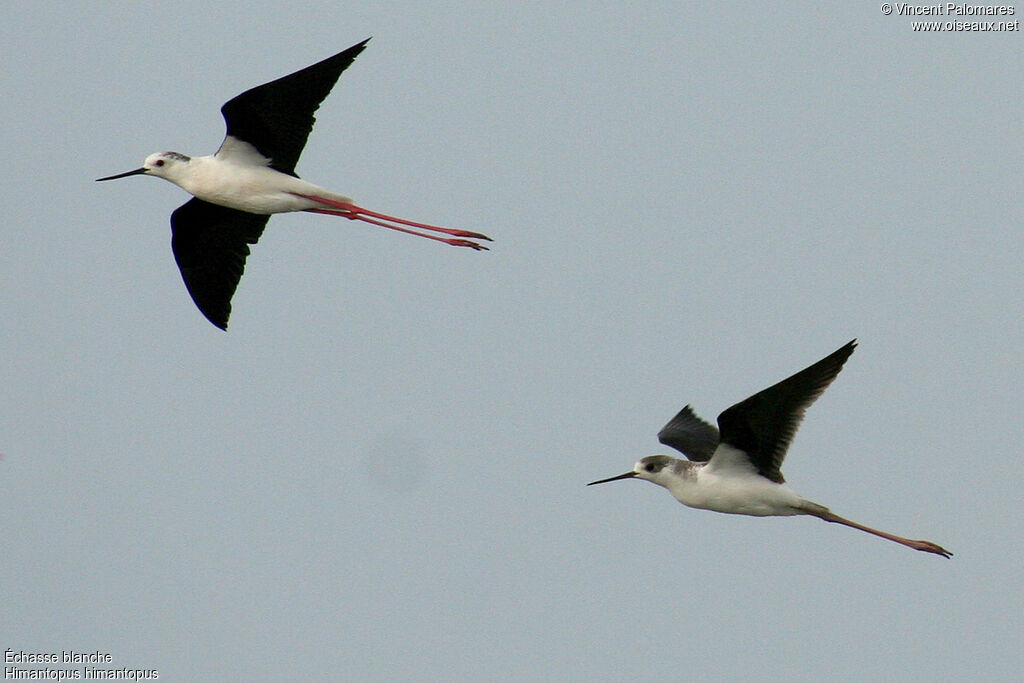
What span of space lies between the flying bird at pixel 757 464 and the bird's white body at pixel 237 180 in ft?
8.78

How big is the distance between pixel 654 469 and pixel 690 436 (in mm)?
1017

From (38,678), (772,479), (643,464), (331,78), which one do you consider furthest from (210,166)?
(38,678)

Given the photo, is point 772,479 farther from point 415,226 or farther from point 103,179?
point 103,179

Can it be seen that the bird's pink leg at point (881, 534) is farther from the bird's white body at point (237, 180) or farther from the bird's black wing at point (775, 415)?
the bird's white body at point (237, 180)

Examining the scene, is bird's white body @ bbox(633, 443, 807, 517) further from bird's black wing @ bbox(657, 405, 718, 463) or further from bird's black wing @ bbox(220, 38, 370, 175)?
bird's black wing @ bbox(220, 38, 370, 175)

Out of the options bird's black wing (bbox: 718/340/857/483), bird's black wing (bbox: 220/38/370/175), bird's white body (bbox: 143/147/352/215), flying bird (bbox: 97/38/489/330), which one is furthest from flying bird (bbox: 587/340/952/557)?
bird's black wing (bbox: 220/38/370/175)

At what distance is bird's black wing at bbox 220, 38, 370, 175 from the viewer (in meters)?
9.03

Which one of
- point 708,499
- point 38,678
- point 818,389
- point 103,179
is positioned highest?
point 103,179

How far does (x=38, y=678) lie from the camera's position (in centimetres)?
1251

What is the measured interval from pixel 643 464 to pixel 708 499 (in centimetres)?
68

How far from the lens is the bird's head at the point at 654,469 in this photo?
31.4 ft

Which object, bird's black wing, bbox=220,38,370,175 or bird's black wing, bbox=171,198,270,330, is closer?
bird's black wing, bbox=220,38,370,175

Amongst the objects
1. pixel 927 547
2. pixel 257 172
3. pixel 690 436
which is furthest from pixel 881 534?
pixel 257 172

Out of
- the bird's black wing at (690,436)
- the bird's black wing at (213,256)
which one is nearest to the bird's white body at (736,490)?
the bird's black wing at (690,436)
